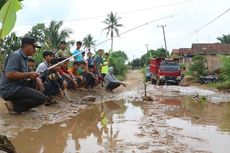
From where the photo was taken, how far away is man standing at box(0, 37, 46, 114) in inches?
279

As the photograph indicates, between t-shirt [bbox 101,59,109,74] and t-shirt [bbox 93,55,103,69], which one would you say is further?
t-shirt [bbox 101,59,109,74]

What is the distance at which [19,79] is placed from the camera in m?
7.18

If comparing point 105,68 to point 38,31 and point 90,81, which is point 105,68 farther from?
point 38,31

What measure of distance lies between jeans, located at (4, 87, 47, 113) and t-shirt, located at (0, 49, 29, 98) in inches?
3.9

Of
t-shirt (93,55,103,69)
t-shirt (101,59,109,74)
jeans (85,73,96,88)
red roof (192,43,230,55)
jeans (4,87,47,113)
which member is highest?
red roof (192,43,230,55)

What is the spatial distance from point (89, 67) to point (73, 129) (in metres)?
7.16

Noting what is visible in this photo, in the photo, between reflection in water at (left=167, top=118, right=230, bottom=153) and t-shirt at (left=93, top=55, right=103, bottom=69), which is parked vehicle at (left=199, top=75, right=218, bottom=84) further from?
reflection in water at (left=167, top=118, right=230, bottom=153)

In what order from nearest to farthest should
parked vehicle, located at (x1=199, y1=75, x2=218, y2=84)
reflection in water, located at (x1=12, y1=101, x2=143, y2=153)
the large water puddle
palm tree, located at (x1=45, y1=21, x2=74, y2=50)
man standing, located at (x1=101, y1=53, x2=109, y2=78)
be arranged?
reflection in water, located at (x1=12, y1=101, x2=143, y2=153), the large water puddle, man standing, located at (x1=101, y1=53, x2=109, y2=78), parked vehicle, located at (x1=199, y1=75, x2=218, y2=84), palm tree, located at (x1=45, y1=21, x2=74, y2=50)

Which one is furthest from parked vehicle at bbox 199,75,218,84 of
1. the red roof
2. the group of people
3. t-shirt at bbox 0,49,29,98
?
the red roof

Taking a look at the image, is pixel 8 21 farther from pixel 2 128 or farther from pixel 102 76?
pixel 102 76

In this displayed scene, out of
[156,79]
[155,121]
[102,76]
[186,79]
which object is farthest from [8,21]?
[186,79]

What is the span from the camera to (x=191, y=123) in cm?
859

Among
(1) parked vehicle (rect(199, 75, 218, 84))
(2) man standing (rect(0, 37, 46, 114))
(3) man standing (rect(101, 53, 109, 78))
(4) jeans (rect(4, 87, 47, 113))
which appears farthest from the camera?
(1) parked vehicle (rect(199, 75, 218, 84))

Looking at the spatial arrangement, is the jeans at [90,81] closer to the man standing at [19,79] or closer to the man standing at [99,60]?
the man standing at [99,60]
